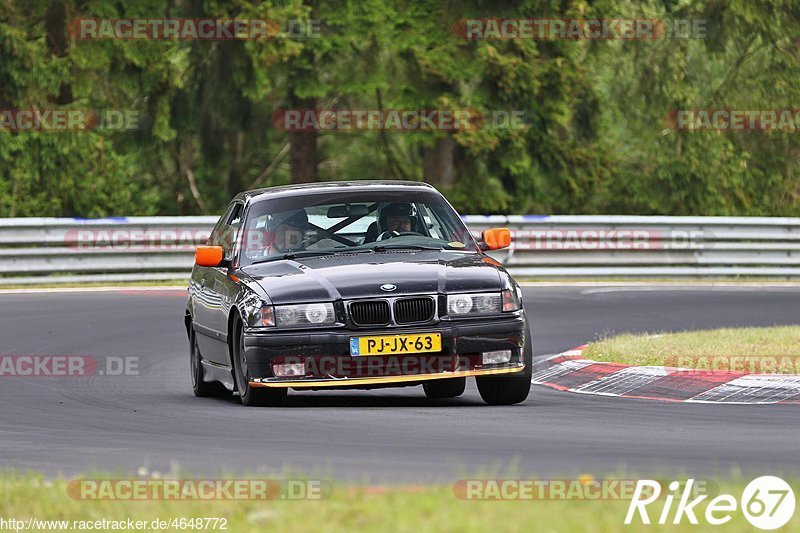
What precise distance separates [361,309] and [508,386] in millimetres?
1250

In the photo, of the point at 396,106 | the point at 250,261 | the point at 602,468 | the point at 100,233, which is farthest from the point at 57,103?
the point at 602,468

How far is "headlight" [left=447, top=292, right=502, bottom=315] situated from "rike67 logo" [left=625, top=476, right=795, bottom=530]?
414 centimetres

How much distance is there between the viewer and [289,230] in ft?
39.3

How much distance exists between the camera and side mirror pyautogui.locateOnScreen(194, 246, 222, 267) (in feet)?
39.2

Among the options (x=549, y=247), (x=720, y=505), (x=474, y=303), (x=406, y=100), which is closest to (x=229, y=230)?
(x=474, y=303)

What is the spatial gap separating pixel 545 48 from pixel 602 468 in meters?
25.8

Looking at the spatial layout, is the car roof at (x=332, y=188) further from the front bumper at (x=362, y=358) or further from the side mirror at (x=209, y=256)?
the front bumper at (x=362, y=358)

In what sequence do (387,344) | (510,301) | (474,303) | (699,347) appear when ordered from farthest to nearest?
(699,347)
(510,301)
(474,303)
(387,344)

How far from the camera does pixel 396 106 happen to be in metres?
31.7

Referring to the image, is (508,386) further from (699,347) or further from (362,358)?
(699,347)

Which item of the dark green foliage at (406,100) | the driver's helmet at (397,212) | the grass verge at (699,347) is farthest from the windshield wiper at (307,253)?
the dark green foliage at (406,100)

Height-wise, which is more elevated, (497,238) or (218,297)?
(497,238)

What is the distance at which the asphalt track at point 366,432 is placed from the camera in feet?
25.5

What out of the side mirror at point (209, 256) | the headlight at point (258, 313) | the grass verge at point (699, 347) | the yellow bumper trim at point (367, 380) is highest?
the side mirror at point (209, 256)
